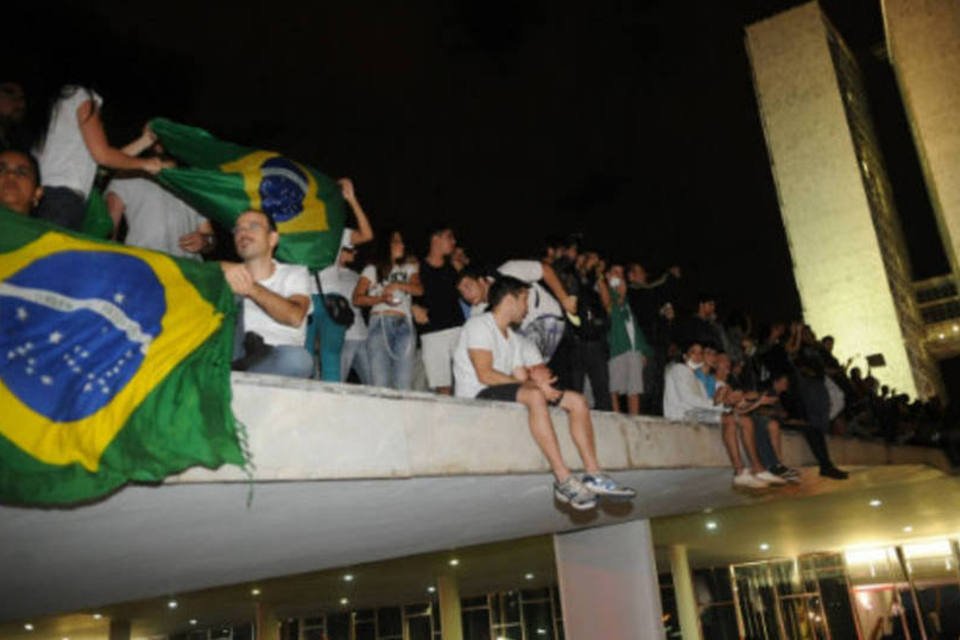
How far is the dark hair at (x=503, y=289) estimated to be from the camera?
5.32 metres

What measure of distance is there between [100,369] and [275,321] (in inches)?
43.8

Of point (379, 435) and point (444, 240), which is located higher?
point (444, 240)

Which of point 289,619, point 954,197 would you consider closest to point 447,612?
point 289,619

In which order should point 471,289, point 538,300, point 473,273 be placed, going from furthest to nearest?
point 538,300 → point 473,273 → point 471,289

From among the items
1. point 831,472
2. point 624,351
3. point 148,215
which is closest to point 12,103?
point 148,215

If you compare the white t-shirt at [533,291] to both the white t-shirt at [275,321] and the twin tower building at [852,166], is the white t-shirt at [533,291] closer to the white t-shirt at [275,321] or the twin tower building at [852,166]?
the white t-shirt at [275,321]

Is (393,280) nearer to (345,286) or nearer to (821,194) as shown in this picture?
(345,286)

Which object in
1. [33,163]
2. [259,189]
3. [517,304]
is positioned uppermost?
[259,189]

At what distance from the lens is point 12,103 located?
3.94 m

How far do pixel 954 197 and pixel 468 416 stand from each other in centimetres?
3428

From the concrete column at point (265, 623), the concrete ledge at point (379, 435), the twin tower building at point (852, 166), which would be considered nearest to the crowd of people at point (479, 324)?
the concrete ledge at point (379, 435)

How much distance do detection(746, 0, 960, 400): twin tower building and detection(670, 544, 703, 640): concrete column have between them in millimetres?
17312

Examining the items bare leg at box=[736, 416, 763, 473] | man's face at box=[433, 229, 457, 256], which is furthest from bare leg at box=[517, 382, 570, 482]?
bare leg at box=[736, 416, 763, 473]

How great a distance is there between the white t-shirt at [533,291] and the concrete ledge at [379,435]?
37.8 inches
